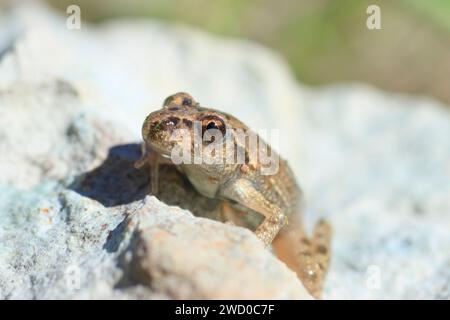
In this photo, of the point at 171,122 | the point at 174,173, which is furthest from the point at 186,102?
the point at 174,173

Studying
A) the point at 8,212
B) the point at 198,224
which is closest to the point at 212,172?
the point at 198,224

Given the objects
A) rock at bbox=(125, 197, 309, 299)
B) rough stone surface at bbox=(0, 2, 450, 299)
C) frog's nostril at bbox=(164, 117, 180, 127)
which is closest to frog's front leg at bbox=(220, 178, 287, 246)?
rough stone surface at bbox=(0, 2, 450, 299)

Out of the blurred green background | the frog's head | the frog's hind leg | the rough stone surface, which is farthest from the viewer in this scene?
the blurred green background

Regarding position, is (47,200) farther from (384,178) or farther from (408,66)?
(408,66)

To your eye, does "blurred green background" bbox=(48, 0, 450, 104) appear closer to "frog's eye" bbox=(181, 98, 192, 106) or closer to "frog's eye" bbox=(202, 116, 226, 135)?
"frog's eye" bbox=(181, 98, 192, 106)

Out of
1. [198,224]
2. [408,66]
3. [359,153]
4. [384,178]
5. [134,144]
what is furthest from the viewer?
[408,66]

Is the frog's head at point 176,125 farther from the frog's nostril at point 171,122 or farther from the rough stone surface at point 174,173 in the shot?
the rough stone surface at point 174,173

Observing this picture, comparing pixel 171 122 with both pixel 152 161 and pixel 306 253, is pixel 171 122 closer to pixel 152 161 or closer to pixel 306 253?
pixel 152 161

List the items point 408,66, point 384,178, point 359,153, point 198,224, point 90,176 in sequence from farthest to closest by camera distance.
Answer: point 408,66 → point 359,153 → point 384,178 → point 90,176 → point 198,224
